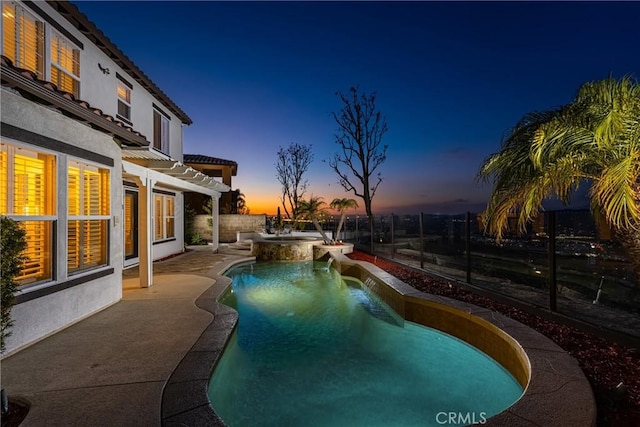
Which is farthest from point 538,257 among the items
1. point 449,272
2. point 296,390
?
point 296,390

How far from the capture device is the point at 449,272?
368 inches

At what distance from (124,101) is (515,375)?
1155 centimetres

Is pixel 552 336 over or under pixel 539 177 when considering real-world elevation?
under

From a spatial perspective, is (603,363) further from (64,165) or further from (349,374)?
(64,165)

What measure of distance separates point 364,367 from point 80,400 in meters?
3.40

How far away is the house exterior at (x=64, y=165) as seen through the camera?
4.26 m

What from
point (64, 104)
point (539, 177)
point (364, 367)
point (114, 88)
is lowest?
point (364, 367)

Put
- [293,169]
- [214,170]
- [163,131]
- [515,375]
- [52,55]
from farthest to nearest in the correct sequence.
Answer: [293,169] < [214,170] < [163,131] < [52,55] < [515,375]

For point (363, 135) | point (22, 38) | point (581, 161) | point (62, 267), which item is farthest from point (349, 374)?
point (363, 135)

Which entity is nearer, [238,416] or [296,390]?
[238,416]

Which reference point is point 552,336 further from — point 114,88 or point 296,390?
point 114,88

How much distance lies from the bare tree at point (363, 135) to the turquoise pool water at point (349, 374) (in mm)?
14750

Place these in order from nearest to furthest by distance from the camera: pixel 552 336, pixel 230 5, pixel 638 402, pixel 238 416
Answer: pixel 638 402 → pixel 238 416 → pixel 552 336 → pixel 230 5

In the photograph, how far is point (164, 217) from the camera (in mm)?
13484
